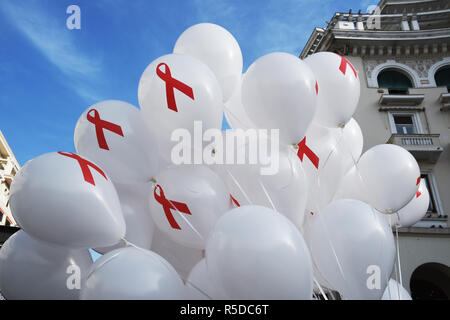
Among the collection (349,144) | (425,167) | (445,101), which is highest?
(445,101)

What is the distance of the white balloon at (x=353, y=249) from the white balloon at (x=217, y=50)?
1369mm

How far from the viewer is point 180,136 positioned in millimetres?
2424

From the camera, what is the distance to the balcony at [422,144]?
1059 cm

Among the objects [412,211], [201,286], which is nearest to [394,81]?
[412,211]

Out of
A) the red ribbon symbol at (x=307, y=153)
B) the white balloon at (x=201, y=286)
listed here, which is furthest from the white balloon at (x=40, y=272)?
the red ribbon symbol at (x=307, y=153)

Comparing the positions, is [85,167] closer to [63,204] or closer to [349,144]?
[63,204]

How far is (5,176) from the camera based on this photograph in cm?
2145

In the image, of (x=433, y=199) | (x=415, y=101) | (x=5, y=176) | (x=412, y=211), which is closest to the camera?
(x=412, y=211)

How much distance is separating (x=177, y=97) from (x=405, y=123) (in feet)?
37.7

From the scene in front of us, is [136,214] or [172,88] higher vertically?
[172,88]

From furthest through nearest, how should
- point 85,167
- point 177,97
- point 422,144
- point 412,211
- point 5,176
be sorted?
point 5,176
point 422,144
point 412,211
point 177,97
point 85,167

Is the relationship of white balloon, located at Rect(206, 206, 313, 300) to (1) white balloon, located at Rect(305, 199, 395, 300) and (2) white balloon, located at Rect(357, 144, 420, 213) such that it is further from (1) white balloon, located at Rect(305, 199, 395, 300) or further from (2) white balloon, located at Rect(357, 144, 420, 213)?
(2) white balloon, located at Rect(357, 144, 420, 213)

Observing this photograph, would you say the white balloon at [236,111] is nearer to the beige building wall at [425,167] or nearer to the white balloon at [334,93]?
the white balloon at [334,93]

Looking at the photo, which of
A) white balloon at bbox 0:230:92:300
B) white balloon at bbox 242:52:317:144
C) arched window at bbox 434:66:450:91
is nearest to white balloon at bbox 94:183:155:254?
white balloon at bbox 0:230:92:300
